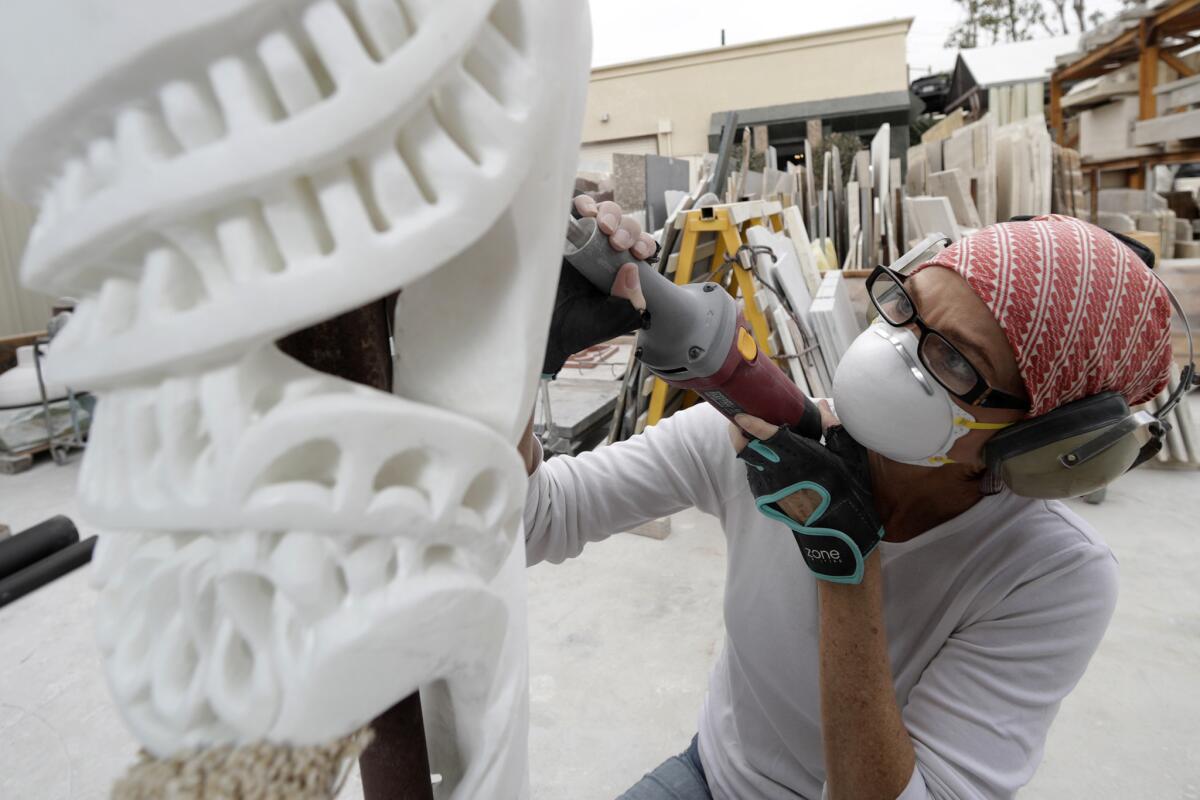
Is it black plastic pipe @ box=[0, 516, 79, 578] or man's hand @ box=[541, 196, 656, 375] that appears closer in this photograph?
man's hand @ box=[541, 196, 656, 375]

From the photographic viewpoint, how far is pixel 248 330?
0.46 meters

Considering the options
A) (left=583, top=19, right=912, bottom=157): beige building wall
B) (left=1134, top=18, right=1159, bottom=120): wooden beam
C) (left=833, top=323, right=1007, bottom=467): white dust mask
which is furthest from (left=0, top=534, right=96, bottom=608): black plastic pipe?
(left=583, top=19, right=912, bottom=157): beige building wall

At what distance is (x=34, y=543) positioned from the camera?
314 centimetres

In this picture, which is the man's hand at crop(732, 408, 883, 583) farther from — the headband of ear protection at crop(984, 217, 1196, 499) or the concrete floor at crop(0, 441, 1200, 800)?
the concrete floor at crop(0, 441, 1200, 800)

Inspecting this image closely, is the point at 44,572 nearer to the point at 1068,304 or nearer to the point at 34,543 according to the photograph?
the point at 34,543

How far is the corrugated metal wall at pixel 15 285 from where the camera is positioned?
466 cm

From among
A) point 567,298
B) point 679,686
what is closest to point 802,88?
point 679,686

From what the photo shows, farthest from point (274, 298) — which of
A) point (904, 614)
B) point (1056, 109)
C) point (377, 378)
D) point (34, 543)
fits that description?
point (1056, 109)

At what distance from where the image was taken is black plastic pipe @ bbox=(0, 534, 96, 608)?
2.93 m

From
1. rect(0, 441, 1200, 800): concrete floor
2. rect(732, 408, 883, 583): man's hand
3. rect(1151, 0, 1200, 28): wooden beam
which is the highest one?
rect(1151, 0, 1200, 28): wooden beam

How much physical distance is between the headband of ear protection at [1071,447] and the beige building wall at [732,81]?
1306cm

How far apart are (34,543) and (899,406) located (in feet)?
12.0

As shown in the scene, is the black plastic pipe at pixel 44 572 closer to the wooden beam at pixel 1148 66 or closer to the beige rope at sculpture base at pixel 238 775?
the beige rope at sculpture base at pixel 238 775

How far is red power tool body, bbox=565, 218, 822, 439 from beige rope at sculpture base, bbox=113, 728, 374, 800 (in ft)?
1.90
